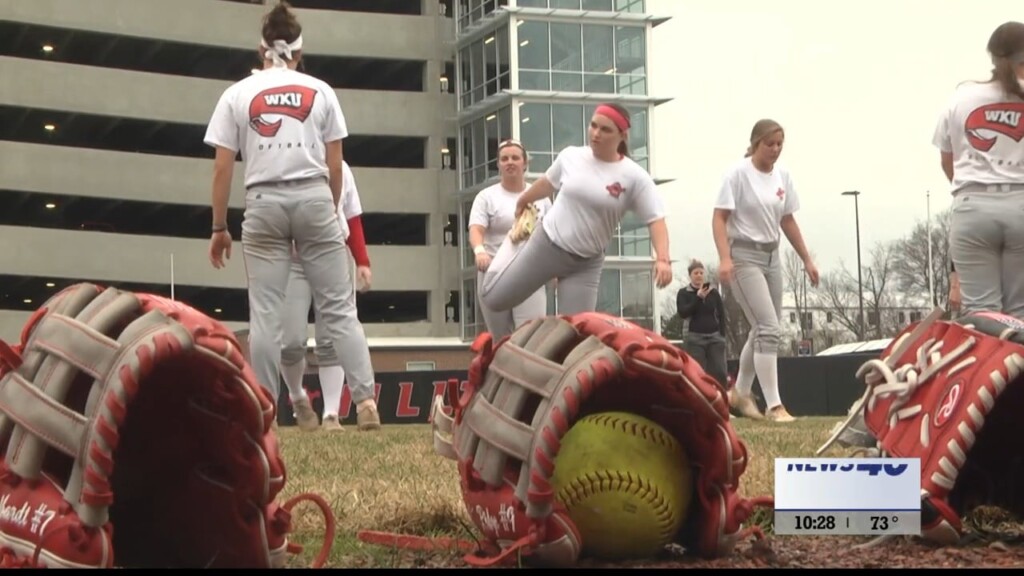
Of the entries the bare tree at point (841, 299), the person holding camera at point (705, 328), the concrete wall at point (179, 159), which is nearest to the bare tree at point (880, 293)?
the bare tree at point (841, 299)

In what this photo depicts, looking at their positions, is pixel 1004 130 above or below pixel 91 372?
above

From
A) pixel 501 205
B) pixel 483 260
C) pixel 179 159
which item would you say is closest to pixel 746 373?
pixel 501 205

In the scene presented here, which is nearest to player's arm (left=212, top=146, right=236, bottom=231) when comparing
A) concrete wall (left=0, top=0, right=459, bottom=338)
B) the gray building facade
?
the gray building facade

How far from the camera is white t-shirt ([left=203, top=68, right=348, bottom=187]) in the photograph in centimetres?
796

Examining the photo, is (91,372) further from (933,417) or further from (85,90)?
(85,90)

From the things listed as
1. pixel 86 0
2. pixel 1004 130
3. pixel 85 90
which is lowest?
pixel 1004 130

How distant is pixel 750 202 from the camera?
423 inches

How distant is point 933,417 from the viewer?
3.61 metres

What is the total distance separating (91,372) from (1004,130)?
15.8 ft

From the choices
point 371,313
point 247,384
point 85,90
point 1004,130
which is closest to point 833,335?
point 371,313

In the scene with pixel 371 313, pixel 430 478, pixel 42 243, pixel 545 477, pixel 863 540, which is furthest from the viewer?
pixel 371 313

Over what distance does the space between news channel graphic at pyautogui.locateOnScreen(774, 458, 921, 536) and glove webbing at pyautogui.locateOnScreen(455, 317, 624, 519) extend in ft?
2.04

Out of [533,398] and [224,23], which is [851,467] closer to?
[533,398]

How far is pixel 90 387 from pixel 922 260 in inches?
2154
